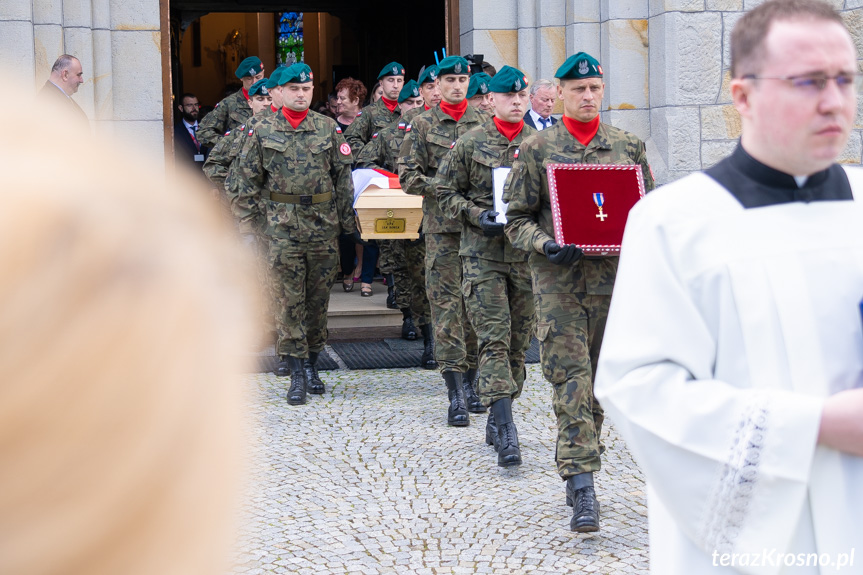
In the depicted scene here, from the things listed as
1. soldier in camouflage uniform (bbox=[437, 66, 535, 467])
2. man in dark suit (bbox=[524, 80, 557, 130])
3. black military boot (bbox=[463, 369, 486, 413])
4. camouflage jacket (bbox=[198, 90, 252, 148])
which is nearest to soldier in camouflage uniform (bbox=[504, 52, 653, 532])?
soldier in camouflage uniform (bbox=[437, 66, 535, 467])

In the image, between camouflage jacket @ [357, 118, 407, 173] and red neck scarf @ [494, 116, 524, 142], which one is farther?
camouflage jacket @ [357, 118, 407, 173]

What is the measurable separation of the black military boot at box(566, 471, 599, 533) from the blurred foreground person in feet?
13.3

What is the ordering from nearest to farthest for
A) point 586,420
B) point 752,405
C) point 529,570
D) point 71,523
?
point 71,523, point 752,405, point 529,570, point 586,420

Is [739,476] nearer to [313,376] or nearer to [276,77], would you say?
[313,376]

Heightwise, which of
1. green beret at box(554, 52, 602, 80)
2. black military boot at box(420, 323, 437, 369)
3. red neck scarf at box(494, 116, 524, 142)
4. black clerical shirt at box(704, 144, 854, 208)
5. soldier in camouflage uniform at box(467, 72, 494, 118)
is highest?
soldier in camouflage uniform at box(467, 72, 494, 118)

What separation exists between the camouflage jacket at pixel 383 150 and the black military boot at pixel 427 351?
1.62 m

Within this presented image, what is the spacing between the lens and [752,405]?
1.84 m

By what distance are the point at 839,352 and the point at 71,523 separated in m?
1.57

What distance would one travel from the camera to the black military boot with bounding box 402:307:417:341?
959 centimetres

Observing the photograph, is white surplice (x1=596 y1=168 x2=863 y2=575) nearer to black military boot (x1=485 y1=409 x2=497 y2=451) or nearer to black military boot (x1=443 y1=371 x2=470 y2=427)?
black military boot (x1=485 y1=409 x2=497 y2=451)

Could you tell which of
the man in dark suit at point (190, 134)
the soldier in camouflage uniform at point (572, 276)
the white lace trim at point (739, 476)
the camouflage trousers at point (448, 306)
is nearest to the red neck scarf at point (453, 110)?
the camouflage trousers at point (448, 306)

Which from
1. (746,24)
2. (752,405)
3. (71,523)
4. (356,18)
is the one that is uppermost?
(356,18)

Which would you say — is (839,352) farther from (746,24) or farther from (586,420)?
(586,420)

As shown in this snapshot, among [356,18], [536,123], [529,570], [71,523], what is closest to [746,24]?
[71,523]
